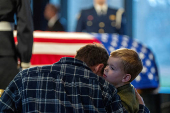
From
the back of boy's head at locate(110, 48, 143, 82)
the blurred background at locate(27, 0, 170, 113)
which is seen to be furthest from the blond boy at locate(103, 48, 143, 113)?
the blurred background at locate(27, 0, 170, 113)

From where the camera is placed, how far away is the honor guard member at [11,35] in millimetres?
1828

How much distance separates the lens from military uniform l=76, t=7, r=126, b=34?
14.1ft

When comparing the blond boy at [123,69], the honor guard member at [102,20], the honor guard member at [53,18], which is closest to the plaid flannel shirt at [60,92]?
the blond boy at [123,69]

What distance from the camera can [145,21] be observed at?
18.5ft

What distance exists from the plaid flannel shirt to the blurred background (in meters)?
4.16

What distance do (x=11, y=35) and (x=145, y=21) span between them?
4.06m

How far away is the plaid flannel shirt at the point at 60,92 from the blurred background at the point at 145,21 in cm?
416

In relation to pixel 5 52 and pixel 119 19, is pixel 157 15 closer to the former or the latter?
pixel 119 19

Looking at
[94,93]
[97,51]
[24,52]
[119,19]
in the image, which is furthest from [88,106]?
[119,19]

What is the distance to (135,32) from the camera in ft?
18.6

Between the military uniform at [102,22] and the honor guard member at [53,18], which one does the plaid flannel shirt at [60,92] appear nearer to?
the military uniform at [102,22]

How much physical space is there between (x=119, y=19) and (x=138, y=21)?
1459 mm

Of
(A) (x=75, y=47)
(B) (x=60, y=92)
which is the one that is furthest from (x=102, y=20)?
(B) (x=60, y=92)

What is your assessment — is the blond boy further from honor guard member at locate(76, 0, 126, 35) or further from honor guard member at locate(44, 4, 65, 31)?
honor guard member at locate(44, 4, 65, 31)
